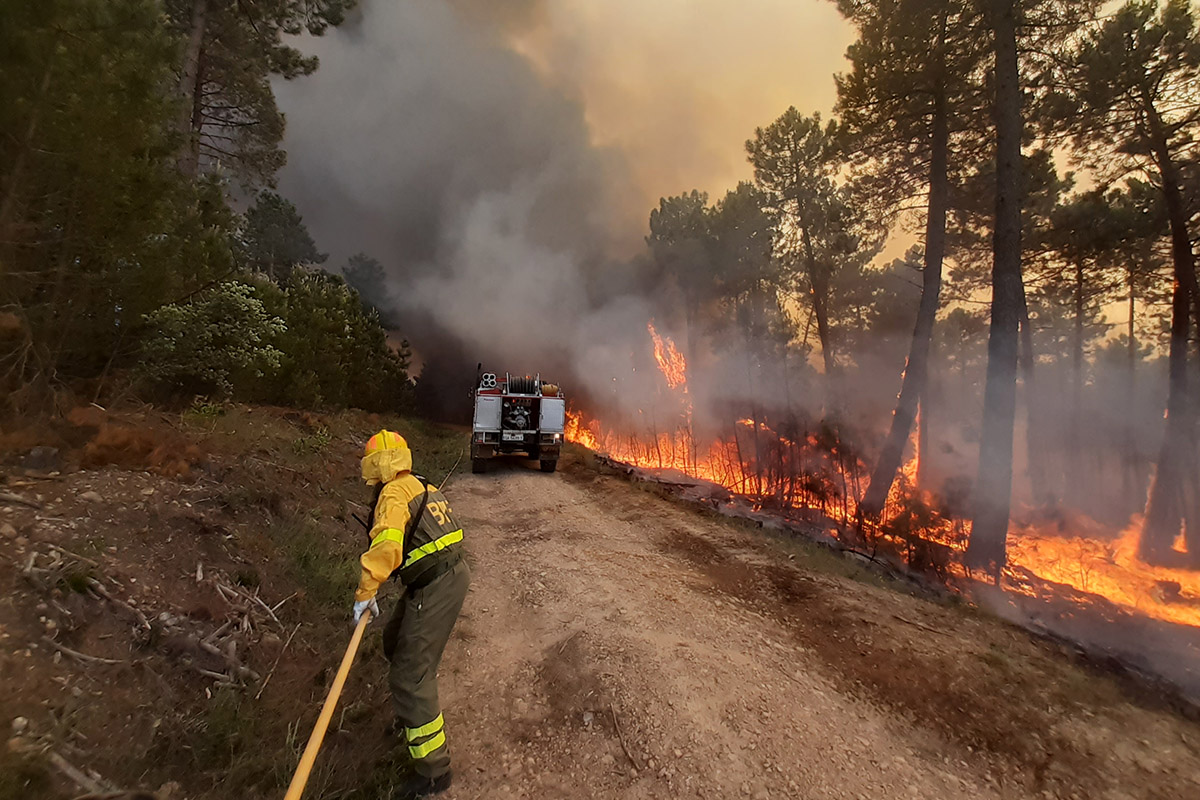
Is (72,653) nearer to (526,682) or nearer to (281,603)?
(281,603)

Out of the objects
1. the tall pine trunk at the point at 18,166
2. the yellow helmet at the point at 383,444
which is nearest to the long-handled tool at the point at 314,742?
the yellow helmet at the point at 383,444

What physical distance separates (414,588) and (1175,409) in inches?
676

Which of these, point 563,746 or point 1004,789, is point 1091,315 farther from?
point 563,746

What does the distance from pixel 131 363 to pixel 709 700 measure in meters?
8.13

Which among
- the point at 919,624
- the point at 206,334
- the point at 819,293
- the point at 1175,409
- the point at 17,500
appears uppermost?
the point at 819,293

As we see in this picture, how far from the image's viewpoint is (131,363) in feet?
21.6

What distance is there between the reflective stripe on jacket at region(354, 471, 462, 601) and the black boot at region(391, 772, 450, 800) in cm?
116

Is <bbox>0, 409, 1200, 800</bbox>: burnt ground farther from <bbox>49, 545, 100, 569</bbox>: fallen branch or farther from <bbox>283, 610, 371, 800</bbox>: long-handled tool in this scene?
<bbox>283, 610, 371, 800</bbox>: long-handled tool

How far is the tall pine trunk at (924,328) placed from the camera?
1166 centimetres

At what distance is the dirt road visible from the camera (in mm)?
3334

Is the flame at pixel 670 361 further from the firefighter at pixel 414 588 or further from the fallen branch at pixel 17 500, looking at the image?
the fallen branch at pixel 17 500

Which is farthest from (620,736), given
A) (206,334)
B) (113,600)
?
(206,334)

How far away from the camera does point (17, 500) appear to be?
3699 mm

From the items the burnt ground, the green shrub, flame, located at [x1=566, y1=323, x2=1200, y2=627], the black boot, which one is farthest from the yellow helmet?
flame, located at [x1=566, y1=323, x2=1200, y2=627]
